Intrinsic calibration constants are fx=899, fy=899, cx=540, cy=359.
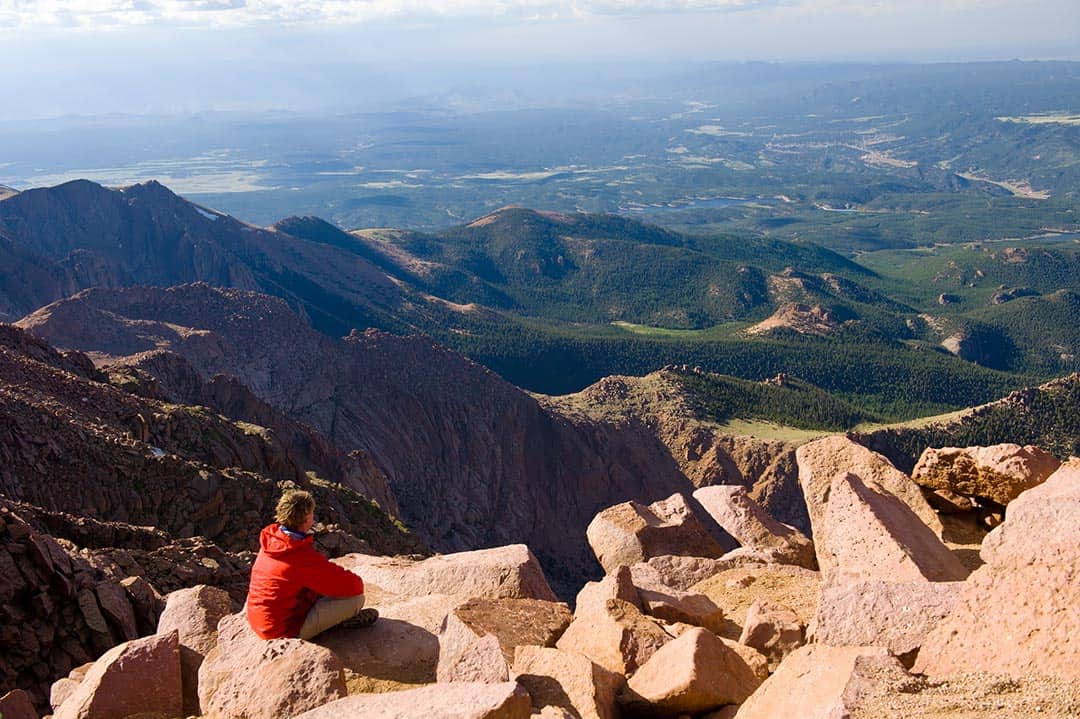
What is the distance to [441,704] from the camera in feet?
26.8

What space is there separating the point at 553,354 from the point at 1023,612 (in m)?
100.0

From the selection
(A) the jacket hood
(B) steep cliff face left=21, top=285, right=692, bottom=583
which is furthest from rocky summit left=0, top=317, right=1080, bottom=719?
(B) steep cliff face left=21, top=285, right=692, bottom=583

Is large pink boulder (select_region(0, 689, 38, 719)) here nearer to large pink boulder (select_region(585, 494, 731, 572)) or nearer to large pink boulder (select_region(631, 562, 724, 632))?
large pink boulder (select_region(631, 562, 724, 632))

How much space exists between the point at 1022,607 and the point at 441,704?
5460 mm

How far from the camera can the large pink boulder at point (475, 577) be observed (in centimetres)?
1354

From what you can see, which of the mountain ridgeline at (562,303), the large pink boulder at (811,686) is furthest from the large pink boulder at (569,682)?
the mountain ridgeline at (562,303)

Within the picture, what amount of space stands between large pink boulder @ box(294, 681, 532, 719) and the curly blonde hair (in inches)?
96.9

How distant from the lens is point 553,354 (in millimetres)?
108188

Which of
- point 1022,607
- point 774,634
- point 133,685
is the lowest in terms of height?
point 774,634

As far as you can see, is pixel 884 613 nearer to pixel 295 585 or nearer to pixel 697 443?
pixel 295 585

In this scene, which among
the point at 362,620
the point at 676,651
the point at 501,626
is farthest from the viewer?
the point at 501,626

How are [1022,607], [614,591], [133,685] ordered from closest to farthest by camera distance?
[1022,607]
[133,685]
[614,591]

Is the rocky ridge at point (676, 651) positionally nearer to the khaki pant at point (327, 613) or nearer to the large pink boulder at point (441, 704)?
the large pink boulder at point (441, 704)

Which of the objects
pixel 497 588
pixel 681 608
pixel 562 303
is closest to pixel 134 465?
pixel 497 588
